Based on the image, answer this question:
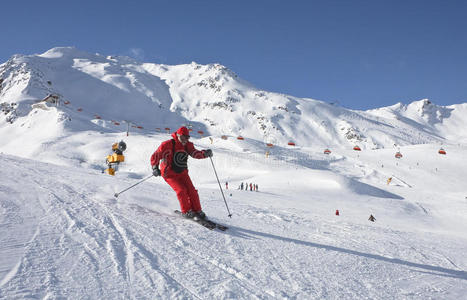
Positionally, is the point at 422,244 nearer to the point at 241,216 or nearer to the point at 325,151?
the point at 241,216

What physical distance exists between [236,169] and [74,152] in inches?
1012

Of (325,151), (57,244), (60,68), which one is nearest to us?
(57,244)

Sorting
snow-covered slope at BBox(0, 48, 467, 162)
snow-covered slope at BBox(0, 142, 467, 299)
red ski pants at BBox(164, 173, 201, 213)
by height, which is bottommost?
snow-covered slope at BBox(0, 142, 467, 299)

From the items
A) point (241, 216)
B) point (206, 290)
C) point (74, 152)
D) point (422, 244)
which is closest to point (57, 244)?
point (206, 290)

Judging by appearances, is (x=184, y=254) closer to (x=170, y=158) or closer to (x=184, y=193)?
(x=184, y=193)

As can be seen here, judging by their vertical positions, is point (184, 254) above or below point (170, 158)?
below

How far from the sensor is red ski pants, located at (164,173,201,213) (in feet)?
18.3

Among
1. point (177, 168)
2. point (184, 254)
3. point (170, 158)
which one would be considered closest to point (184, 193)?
point (177, 168)

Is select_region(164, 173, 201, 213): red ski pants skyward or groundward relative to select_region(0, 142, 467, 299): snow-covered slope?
skyward

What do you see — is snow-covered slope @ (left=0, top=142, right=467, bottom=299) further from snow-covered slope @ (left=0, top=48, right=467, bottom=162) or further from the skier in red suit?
snow-covered slope @ (left=0, top=48, right=467, bottom=162)

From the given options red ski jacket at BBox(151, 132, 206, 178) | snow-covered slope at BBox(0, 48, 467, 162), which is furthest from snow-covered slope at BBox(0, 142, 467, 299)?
snow-covered slope at BBox(0, 48, 467, 162)

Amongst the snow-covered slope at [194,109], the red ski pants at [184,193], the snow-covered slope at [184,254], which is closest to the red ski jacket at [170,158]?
the red ski pants at [184,193]

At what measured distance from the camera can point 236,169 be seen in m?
45.7

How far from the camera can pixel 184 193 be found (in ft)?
18.5
